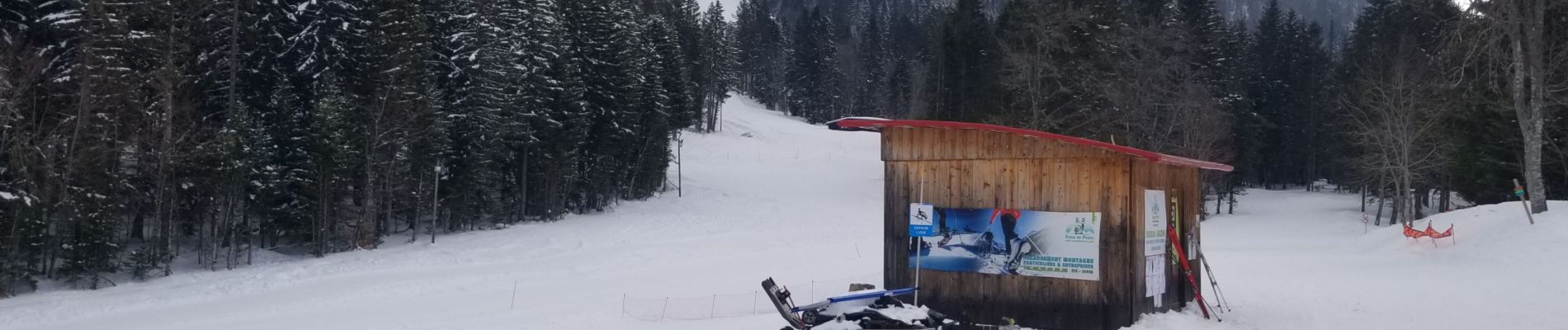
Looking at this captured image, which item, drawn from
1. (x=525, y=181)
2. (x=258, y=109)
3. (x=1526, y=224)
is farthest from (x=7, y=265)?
(x=1526, y=224)

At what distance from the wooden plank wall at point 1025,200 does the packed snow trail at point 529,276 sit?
239 cm

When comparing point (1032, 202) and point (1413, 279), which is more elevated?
point (1032, 202)

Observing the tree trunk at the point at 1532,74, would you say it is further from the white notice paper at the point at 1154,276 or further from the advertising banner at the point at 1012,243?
the advertising banner at the point at 1012,243

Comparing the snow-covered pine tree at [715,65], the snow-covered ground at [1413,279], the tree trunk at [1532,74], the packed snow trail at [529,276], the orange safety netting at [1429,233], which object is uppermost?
the snow-covered pine tree at [715,65]

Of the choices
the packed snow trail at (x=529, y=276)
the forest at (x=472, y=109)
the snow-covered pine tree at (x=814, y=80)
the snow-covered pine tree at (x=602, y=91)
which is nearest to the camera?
the packed snow trail at (x=529, y=276)

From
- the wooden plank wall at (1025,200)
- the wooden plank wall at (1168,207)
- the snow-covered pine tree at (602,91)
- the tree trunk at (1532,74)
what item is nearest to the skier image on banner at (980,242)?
the wooden plank wall at (1025,200)

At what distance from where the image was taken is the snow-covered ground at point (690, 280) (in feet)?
44.1

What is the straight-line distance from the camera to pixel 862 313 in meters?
8.88

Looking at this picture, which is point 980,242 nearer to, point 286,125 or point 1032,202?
point 1032,202

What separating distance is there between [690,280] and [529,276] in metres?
3.93

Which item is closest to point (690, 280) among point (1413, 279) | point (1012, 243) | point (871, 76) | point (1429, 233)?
point (1012, 243)

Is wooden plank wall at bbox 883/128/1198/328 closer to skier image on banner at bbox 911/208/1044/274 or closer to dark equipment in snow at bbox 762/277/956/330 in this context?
skier image on banner at bbox 911/208/1044/274

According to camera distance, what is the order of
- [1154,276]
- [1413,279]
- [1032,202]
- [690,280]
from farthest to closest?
1. [690,280]
2. [1413,279]
3. [1154,276]
4. [1032,202]

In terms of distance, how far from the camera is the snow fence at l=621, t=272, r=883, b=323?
14742 mm
